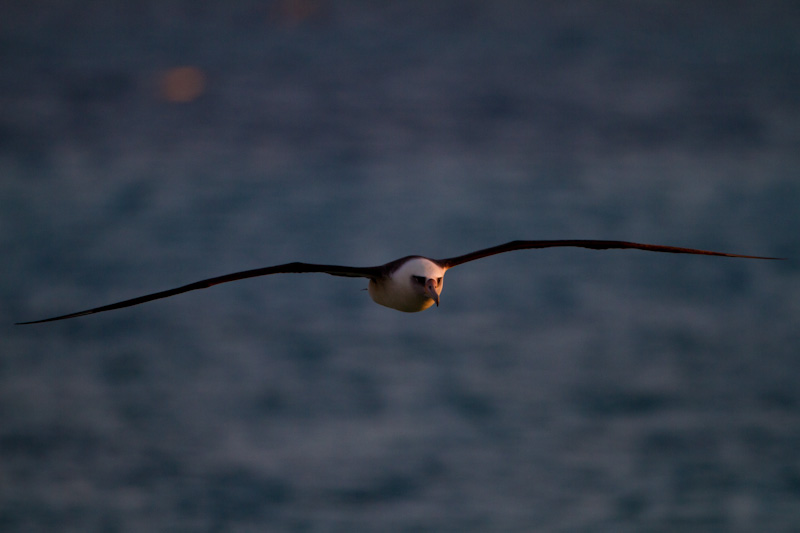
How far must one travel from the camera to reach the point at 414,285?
1430cm

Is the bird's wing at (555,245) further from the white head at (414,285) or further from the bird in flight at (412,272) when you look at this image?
the white head at (414,285)

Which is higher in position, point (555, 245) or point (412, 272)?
point (555, 245)

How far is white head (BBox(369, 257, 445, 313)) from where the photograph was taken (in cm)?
1415

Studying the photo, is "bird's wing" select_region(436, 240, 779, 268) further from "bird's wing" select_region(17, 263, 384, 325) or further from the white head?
"bird's wing" select_region(17, 263, 384, 325)

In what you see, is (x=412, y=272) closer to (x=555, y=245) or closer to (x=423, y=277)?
(x=423, y=277)

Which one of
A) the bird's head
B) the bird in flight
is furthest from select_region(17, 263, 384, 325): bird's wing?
the bird's head

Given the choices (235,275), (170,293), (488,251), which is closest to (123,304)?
(170,293)

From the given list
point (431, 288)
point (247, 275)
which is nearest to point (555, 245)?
point (431, 288)

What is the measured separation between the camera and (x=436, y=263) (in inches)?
591

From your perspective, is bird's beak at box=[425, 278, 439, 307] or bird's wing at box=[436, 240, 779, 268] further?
bird's wing at box=[436, 240, 779, 268]

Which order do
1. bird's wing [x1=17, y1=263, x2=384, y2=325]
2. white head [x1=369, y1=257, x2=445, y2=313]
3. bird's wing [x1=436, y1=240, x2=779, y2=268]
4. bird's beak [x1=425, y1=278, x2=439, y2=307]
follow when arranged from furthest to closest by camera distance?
bird's wing [x1=436, y1=240, x2=779, y2=268] → white head [x1=369, y1=257, x2=445, y2=313] → bird's beak [x1=425, y1=278, x2=439, y2=307] → bird's wing [x1=17, y1=263, x2=384, y2=325]

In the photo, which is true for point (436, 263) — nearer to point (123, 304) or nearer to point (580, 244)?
point (580, 244)

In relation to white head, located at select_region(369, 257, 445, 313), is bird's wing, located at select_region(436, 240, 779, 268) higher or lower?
higher

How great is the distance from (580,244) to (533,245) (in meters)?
0.86
